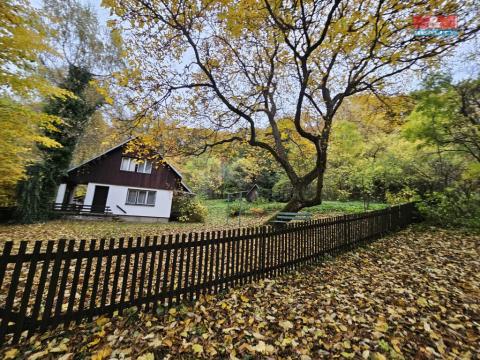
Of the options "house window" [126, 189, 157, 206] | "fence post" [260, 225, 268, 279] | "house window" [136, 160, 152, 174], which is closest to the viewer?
"fence post" [260, 225, 268, 279]

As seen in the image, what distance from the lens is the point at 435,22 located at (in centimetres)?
632

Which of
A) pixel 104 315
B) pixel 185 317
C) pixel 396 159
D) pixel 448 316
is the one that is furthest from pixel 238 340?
pixel 396 159

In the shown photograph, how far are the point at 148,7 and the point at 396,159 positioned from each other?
53.2 ft

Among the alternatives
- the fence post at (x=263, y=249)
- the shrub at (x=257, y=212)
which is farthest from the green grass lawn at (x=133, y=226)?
the fence post at (x=263, y=249)

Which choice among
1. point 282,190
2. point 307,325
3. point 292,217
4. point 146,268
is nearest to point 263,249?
point 307,325

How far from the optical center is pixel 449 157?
1035cm

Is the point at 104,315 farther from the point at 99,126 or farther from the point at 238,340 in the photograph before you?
the point at 99,126

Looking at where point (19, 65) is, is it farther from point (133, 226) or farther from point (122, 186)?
point (122, 186)

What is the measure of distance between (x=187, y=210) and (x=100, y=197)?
24.5 ft

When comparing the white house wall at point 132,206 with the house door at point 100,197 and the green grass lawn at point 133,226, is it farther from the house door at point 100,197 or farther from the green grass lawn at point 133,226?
the green grass lawn at point 133,226

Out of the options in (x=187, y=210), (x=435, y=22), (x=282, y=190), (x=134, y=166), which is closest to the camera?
(x=435, y=22)

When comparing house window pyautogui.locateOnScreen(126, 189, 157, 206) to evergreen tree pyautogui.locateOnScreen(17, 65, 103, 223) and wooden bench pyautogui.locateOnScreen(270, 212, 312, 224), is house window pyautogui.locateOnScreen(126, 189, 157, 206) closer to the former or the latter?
evergreen tree pyautogui.locateOnScreen(17, 65, 103, 223)

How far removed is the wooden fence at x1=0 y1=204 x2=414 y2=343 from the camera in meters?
2.87

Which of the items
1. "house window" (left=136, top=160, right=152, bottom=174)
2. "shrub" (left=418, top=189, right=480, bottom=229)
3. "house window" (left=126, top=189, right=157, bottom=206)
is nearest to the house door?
"house window" (left=126, top=189, right=157, bottom=206)
